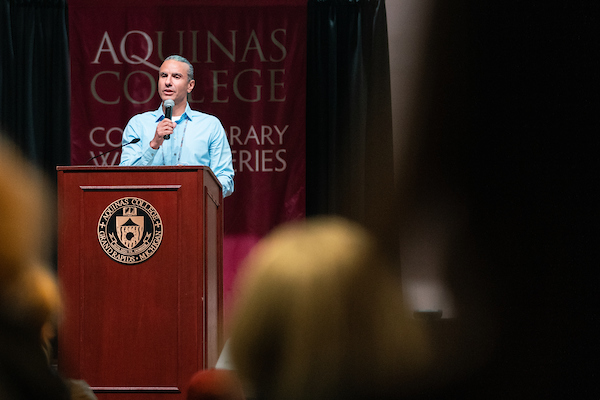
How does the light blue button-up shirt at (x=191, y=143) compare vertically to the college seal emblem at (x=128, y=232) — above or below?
above

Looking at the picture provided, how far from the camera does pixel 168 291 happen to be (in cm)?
233

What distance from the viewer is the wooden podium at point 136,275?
229 centimetres

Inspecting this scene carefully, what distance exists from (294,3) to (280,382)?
476cm

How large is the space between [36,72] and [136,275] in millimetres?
3165

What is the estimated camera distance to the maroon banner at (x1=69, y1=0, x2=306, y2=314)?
4867 mm

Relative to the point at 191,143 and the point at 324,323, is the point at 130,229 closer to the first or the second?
the point at 191,143

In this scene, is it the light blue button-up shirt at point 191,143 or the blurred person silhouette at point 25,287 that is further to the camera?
the light blue button-up shirt at point 191,143

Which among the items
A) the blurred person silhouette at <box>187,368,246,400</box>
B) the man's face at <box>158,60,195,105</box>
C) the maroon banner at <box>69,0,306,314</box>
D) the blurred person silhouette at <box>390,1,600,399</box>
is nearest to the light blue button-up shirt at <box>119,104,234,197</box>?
the man's face at <box>158,60,195,105</box>

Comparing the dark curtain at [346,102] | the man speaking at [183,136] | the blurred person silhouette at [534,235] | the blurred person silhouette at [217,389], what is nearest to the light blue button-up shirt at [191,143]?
the man speaking at [183,136]

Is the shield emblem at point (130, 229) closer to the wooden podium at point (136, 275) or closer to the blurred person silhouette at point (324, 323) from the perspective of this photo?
the wooden podium at point (136, 275)

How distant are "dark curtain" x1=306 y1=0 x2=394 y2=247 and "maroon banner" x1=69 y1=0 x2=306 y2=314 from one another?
0.37 feet

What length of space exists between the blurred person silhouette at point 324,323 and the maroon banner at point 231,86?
442 centimetres

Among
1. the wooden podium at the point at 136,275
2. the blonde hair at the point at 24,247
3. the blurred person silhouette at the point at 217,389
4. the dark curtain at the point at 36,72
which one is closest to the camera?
the blonde hair at the point at 24,247

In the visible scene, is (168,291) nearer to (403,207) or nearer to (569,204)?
(403,207)
